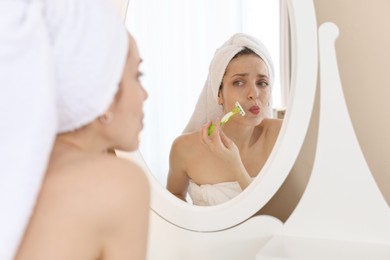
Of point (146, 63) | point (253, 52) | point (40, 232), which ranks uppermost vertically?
point (253, 52)

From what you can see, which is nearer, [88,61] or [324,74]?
[88,61]

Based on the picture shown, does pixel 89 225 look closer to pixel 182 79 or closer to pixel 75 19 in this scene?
pixel 75 19

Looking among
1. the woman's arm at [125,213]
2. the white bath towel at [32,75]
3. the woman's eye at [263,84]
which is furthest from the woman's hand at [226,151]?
the white bath towel at [32,75]

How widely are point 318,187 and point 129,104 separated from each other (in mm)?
410

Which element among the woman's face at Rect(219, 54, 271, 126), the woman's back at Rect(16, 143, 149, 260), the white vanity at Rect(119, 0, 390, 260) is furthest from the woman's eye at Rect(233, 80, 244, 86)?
the woman's back at Rect(16, 143, 149, 260)

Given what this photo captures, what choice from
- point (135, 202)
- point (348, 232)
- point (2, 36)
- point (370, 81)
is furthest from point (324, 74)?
point (2, 36)

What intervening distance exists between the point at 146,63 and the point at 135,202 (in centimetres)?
59

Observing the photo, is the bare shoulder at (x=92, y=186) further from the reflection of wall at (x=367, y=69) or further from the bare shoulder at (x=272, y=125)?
the reflection of wall at (x=367, y=69)

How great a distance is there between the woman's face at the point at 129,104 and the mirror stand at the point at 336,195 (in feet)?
1.07

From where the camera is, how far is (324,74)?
85 centimetres

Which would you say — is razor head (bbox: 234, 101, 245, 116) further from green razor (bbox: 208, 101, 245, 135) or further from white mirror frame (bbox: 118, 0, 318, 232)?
white mirror frame (bbox: 118, 0, 318, 232)

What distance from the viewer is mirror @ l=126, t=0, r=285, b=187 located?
96 centimetres

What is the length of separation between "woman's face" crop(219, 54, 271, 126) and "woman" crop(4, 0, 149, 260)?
40 centimetres

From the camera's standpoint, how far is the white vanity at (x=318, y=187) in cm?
84
